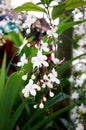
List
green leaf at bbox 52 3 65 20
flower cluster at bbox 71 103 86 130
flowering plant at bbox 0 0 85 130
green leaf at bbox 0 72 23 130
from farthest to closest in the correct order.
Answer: flower cluster at bbox 71 103 86 130 → green leaf at bbox 0 72 23 130 → green leaf at bbox 52 3 65 20 → flowering plant at bbox 0 0 85 130

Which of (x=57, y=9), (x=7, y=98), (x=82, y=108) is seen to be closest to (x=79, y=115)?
(x=82, y=108)

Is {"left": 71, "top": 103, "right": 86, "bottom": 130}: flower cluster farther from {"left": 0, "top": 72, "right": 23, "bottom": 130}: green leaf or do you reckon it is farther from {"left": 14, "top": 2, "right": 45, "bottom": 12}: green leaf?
{"left": 14, "top": 2, "right": 45, "bottom": 12}: green leaf

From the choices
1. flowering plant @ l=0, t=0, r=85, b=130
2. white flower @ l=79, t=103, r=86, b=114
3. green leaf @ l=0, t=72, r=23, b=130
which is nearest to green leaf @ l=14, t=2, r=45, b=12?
flowering plant @ l=0, t=0, r=85, b=130

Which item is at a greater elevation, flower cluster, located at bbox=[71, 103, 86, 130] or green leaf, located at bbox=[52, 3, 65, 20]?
A: green leaf, located at bbox=[52, 3, 65, 20]

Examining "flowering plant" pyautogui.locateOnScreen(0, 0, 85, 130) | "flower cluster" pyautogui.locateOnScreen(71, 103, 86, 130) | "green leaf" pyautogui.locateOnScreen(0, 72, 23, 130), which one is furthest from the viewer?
"flower cluster" pyautogui.locateOnScreen(71, 103, 86, 130)

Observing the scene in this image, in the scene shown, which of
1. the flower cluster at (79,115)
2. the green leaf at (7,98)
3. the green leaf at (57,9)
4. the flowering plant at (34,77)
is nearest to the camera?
the flowering plant at (34,77)

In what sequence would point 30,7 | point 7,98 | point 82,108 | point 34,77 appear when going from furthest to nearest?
1. point 82,108
2. point 7,98
3. point 30,7
4. point 34,77

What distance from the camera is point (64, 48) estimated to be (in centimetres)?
203

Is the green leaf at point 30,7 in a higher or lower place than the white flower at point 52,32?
higher

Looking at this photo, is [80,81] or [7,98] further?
[80,81]

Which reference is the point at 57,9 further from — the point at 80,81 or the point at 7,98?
the point at 80,81

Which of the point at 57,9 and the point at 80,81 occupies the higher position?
the point at 80,81

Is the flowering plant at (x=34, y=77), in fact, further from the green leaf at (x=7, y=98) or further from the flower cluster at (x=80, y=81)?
the flower cluster at (x=80, y=81)

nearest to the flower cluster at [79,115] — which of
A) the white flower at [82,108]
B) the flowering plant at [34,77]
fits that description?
the white flower at [82,108]
